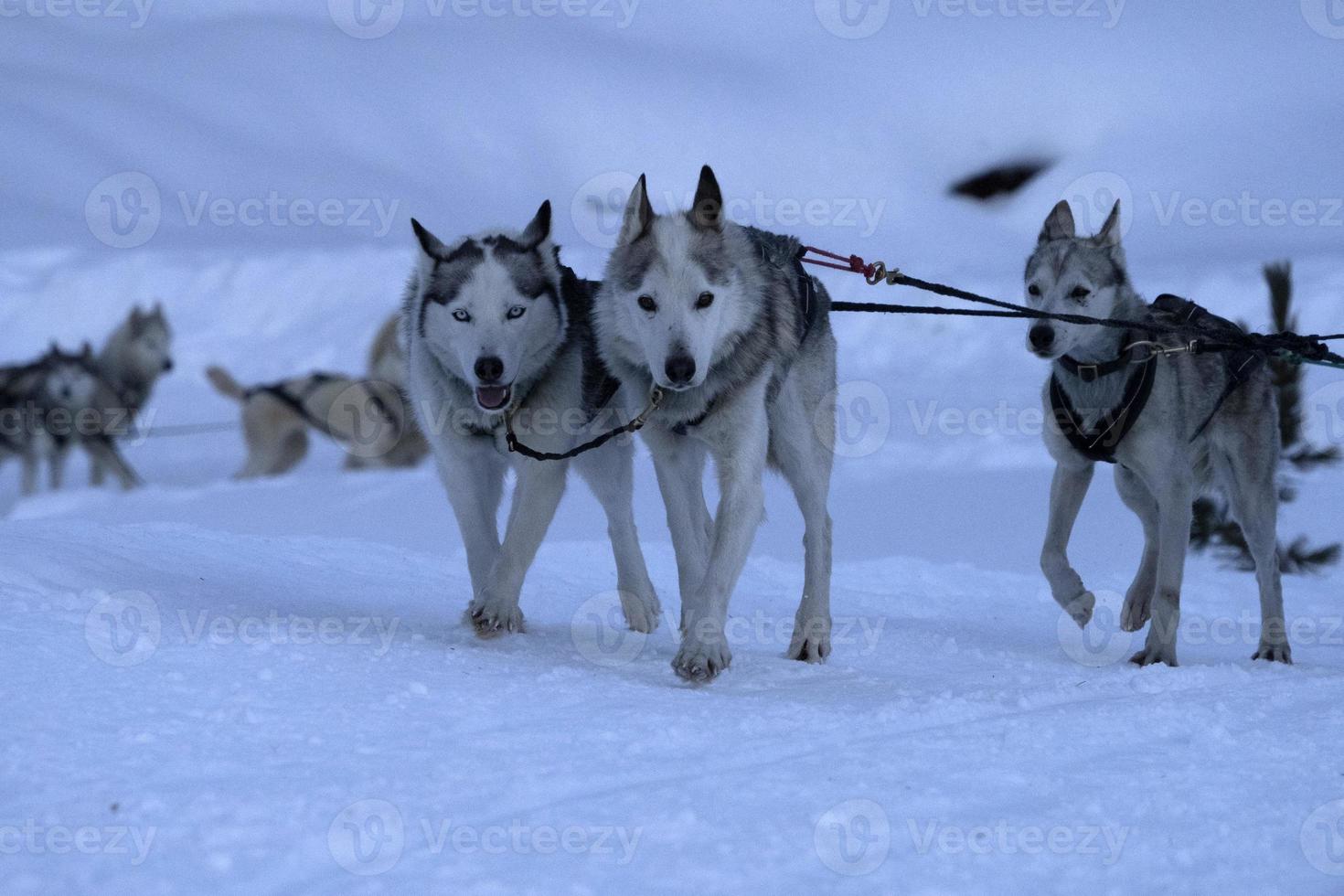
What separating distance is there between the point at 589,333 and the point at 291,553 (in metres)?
2.36

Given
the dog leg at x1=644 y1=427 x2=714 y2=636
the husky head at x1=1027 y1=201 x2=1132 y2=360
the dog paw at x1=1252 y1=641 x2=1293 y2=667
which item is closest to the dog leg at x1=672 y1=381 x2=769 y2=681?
the dog leg at x1=644 y1=427 x2=714 y2=636

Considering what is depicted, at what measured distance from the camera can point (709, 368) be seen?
3.72m

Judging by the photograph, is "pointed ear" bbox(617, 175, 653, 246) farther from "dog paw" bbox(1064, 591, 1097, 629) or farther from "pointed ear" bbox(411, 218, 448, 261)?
"dog paw" bbox(1064, 591, 1097, 629)

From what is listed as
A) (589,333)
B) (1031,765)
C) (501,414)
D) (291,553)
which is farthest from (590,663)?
(291,553)

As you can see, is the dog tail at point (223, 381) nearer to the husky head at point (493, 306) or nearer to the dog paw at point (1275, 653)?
the husky head at point (493, 306)

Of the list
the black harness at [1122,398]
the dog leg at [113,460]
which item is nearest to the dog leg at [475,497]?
the black harness at [1122,398]

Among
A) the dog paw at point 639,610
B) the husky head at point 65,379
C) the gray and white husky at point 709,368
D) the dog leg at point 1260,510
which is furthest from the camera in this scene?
the husky head at point 65,379

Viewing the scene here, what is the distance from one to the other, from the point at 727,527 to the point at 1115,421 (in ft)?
5.00

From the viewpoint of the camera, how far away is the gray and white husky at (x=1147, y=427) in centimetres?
448

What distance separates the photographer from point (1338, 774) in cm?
289

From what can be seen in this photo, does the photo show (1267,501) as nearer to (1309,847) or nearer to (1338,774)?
(1338,774)

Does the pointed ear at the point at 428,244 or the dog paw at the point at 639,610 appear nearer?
the pointed ear at the point at 428,244

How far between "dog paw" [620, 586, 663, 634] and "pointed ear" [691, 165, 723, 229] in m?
1.33

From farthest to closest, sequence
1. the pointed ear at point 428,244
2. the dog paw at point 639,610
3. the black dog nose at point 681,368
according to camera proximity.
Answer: the dog paw at point 639,610
the pointed ear at point 428,244
the black dog nose at point 681,368
